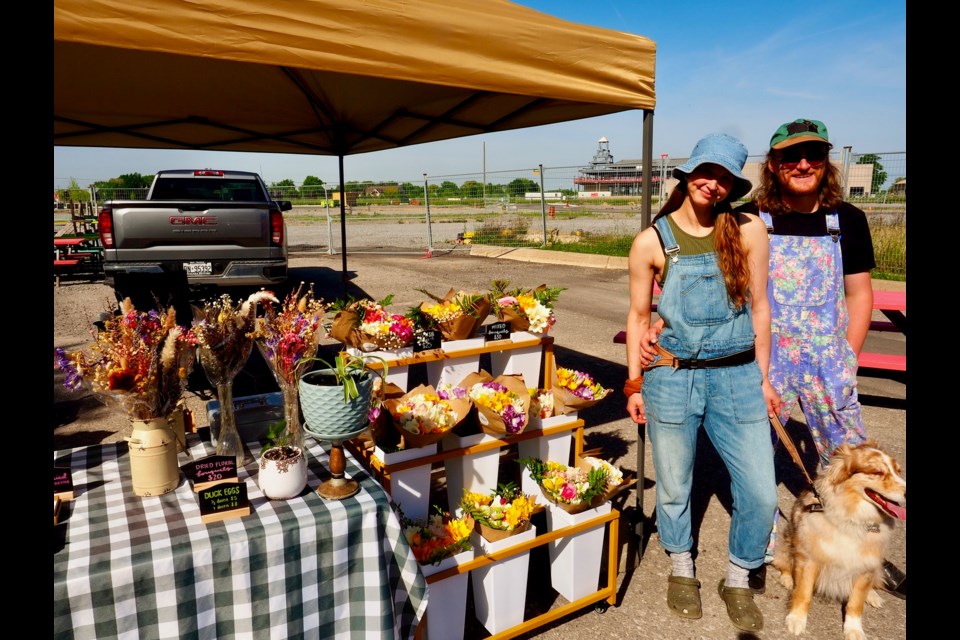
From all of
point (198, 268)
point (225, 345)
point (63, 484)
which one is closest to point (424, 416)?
point (225, 345)

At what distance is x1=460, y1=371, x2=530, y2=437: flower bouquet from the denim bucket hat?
46.3 inches

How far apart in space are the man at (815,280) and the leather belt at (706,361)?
1.22 ft

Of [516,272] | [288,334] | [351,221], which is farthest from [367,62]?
[351,221]

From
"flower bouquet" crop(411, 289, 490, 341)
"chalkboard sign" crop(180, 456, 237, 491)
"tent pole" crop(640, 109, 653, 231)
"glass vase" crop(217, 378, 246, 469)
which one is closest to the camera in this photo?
"chalkboard sign" crop(180, 456, 237, 491)

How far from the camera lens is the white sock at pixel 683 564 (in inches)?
98.6

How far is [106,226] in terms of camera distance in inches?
261

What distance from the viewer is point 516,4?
2.40m

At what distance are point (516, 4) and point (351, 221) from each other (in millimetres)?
27823

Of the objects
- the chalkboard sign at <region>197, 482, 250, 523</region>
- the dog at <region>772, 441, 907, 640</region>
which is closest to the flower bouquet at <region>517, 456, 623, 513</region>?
the dog at <region>772, 441, 907, 640</region>

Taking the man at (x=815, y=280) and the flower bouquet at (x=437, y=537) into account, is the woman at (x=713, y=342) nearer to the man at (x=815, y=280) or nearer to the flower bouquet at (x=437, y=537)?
the man at (x=815, y=280)

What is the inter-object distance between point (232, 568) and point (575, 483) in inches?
56.7

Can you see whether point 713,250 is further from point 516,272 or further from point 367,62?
point 516,272

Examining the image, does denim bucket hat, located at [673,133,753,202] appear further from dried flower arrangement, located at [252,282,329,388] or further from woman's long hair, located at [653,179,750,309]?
dried flower arrangement, located at [252,282,329,388]

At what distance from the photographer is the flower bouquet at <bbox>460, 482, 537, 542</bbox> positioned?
89.9 inches
